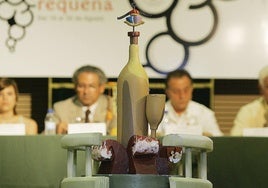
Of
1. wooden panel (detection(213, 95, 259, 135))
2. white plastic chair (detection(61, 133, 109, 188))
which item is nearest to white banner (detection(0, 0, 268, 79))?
wooden panel (detection(213, 95, 259, 135))

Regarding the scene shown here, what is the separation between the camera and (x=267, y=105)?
462 cm

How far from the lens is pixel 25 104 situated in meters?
4.66

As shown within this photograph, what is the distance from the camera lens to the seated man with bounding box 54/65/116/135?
14.6 feet

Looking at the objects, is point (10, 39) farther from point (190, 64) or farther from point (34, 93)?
point (190, 64)

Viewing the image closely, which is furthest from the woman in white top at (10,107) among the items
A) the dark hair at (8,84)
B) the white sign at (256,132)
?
the white sign at (256,132)

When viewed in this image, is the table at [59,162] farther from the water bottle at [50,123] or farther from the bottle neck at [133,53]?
the water bottle at [50,123]

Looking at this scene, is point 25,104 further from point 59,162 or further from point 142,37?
point 59,162

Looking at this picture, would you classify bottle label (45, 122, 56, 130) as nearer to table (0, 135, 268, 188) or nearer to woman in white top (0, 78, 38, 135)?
woman in white top (0, 78, 38, 135)

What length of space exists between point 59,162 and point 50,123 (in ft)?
5.26

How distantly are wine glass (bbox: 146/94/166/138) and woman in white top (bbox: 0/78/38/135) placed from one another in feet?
8.37

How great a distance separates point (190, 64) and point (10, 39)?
116 cm

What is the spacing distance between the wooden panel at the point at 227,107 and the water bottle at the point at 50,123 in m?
1.07

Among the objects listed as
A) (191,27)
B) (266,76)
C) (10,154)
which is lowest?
(10,154)

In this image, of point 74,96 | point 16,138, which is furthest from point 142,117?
point 74,96
